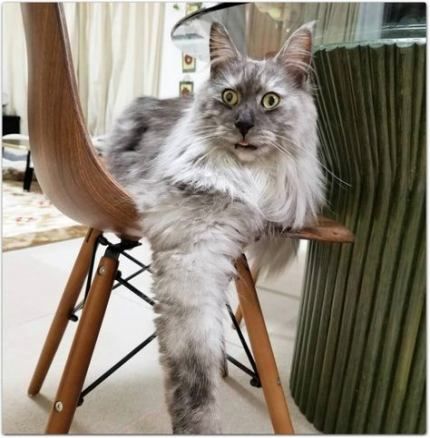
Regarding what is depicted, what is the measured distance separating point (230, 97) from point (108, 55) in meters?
3.10

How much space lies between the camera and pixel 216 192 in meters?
0.71

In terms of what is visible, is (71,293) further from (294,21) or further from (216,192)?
(294,21)

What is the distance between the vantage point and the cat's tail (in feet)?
2.93

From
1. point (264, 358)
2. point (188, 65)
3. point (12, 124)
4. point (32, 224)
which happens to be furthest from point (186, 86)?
point (264, 358)

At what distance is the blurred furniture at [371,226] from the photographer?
726 mm

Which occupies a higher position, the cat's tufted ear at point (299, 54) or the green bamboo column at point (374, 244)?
the cat's tufted ear at point (299, 54)

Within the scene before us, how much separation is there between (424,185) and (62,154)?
65 centimetres

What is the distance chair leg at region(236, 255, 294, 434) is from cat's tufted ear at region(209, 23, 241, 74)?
0.40 m

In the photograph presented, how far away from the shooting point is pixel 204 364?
640 millimetres

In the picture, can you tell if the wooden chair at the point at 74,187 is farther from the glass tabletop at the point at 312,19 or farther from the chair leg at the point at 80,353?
the glass tabletop at the point at 312,19

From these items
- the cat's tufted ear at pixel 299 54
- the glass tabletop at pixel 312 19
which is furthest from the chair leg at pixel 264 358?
the glass tabletop at pixel 312 19

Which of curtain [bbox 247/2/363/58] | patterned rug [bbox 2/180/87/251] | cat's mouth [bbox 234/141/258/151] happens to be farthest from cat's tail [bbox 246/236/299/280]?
patterned rug [bbox 2/180/87/251]

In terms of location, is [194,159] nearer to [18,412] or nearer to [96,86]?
[18,412]

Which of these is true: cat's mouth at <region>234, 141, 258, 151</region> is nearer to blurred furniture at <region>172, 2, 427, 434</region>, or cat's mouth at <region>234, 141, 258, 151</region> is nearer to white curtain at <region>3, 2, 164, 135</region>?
blurred furniture at <region>172, 2, 427, 434</region>
